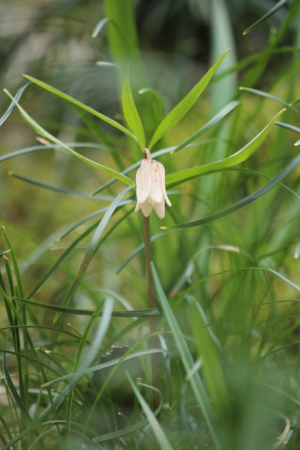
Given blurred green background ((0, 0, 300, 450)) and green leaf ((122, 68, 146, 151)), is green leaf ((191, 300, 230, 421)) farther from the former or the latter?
green leaf ((122, 68, 146, 151))

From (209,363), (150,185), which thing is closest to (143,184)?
(150,185)

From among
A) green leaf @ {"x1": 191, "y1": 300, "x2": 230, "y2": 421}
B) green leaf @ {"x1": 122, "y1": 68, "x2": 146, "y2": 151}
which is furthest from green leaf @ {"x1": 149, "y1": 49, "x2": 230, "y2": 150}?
green leaf @ {"x1": 191, "y1": 300, "x2": 230, "y2": 421}

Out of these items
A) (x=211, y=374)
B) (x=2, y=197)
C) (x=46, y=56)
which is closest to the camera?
(x=211, y=374)

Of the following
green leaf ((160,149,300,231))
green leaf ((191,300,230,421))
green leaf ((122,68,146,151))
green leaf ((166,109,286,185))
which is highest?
green leaf ((122,68,146,151))

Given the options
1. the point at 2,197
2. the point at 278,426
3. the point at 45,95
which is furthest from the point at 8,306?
the point at 45,95

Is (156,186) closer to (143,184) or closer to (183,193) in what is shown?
(143,184)

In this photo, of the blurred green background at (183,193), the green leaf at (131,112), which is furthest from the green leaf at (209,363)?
the green leaf at (131,112)

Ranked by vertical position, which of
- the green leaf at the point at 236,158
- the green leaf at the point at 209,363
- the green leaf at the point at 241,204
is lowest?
the green leaf at the point at 209,363

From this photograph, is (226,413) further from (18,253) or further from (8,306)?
(18,253)

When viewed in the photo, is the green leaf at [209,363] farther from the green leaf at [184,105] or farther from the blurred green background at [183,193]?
the green leaf at [184,105]
